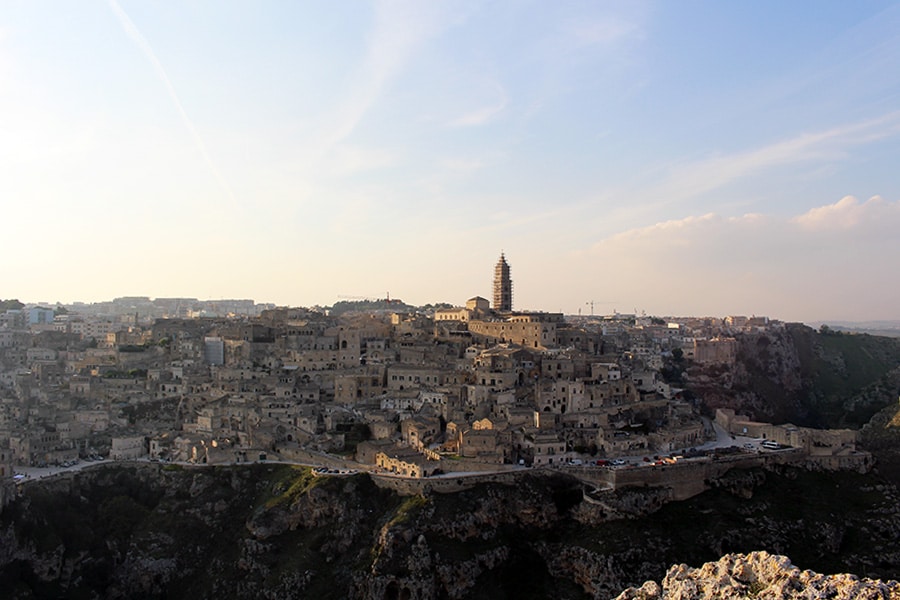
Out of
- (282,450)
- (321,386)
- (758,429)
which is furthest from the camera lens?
(321,386)

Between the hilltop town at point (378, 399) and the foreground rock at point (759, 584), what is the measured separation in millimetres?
24017

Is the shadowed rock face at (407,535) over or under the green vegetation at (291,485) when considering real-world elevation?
under

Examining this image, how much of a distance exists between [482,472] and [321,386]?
56.1 ft

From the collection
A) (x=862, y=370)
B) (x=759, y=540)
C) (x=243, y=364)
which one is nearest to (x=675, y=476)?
(x=759, y=540)

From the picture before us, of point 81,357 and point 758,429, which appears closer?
point 758,429

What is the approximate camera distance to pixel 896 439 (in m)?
52.2

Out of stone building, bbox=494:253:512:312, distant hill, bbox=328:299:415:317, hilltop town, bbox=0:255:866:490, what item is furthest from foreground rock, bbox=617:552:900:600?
distant hill, bbox=328:299:415:317

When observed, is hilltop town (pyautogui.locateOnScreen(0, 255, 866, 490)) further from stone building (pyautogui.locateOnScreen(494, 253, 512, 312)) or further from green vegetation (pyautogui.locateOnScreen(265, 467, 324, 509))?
stone building (pyautogui.locateOnScreen(494, 253, 512, 312))

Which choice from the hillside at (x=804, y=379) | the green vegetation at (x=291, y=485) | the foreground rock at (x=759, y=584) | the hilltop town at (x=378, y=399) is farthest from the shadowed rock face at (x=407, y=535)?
the foreground rock at (x=759, y=584)

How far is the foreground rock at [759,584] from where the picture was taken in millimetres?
11867

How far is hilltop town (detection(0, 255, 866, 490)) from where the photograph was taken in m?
41.5

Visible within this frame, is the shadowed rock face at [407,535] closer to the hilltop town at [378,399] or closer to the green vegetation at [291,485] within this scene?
the green vegetation at [291,485]

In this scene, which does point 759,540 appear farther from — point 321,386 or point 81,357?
point 81,357

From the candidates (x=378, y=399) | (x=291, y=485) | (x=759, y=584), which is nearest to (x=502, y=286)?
(x=378, y=399)
